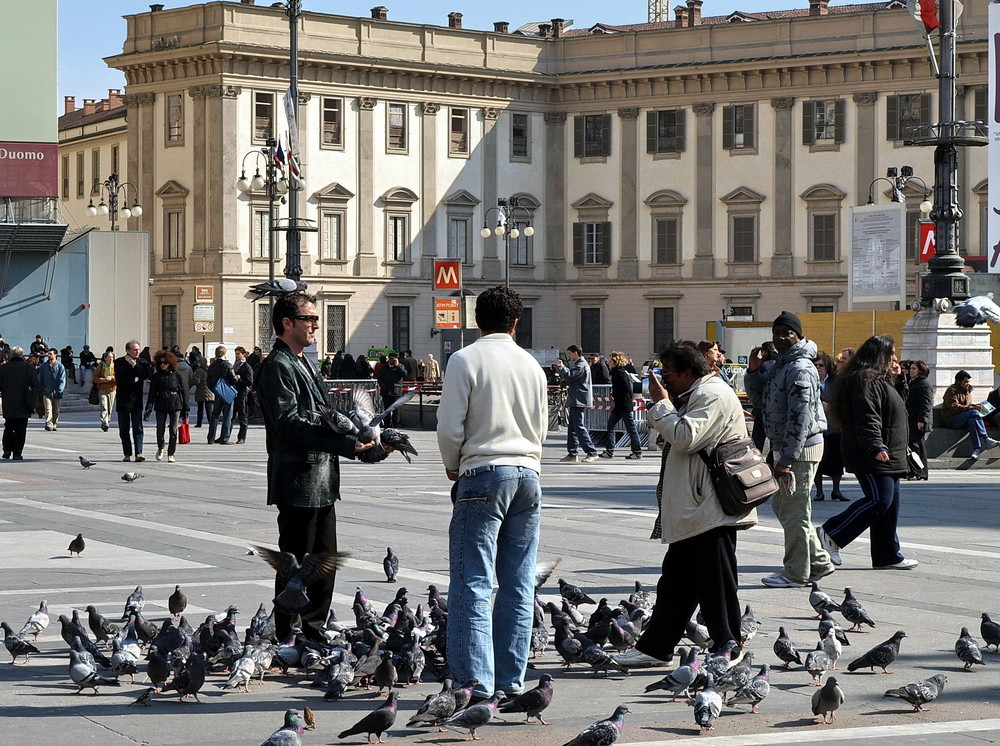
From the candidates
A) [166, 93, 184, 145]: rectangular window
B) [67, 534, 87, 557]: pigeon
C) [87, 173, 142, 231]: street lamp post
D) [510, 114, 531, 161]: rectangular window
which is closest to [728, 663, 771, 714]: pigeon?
[67, 534, 87, 557]: pigeon

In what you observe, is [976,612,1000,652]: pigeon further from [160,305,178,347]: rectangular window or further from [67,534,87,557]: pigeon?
[160,305,178,347]: rectangular window

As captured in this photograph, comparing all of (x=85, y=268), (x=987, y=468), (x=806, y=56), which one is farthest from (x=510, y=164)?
(x=987, y=468)

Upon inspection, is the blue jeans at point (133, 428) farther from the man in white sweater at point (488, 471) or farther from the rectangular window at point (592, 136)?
the rectangular window at point (592, 136)

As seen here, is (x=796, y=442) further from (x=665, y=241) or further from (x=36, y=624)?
(x=665, y=241)

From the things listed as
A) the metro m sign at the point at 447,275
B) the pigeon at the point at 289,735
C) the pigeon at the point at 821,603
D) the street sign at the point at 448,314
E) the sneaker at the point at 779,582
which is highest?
the metro m sign at the point at 447,275

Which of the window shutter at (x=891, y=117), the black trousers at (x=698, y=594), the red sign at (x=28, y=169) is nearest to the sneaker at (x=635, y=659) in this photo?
the black trousers at (x=698, y=594)

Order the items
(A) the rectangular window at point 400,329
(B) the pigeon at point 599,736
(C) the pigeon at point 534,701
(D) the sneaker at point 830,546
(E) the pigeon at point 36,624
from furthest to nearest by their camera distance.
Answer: (A) the rectangular window at point 400,329 < (D) the sneaker at point 830,546 < (E) the pigeon at point 36,624 < (C) the pigeon at point 534,701 < (B) the pigeon at point 599,736

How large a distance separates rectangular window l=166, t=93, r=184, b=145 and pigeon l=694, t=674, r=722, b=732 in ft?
198

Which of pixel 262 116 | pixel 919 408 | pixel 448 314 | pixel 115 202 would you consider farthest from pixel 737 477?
pixel 262 116

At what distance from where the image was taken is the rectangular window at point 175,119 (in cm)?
6544

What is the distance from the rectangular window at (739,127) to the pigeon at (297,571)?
62.0 m

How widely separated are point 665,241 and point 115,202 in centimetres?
2271

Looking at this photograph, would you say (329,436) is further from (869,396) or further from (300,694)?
(869,396)

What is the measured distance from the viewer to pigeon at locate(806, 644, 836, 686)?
8133 mm
